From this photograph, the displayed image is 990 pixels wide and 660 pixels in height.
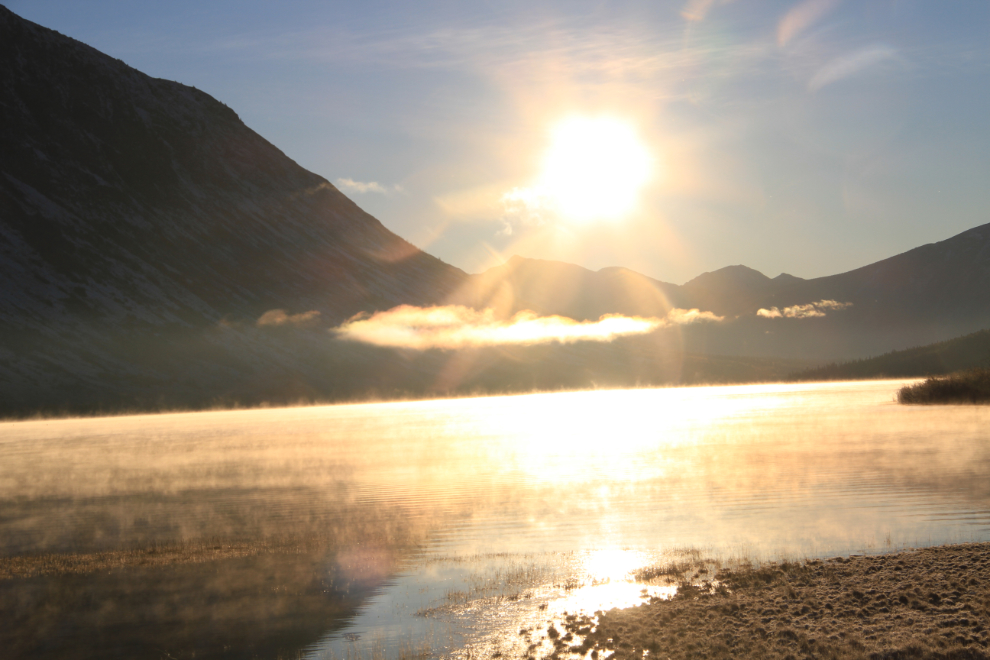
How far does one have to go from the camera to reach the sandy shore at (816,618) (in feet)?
55.5

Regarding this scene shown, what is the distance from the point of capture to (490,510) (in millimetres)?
43344

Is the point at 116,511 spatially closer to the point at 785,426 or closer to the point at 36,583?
the point at 36,583

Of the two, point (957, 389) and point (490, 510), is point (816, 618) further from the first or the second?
point (957, 389)

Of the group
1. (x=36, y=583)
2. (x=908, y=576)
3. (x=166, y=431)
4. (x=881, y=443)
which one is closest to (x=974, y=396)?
(x=881, y=443)

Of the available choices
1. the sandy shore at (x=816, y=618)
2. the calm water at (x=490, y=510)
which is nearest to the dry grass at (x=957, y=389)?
the calm water at (x=490, y=510)

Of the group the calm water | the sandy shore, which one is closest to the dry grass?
the calm water

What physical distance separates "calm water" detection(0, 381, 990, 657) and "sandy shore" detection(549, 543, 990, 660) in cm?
266

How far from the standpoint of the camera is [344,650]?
19.9 meters

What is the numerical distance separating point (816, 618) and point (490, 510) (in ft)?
84.8

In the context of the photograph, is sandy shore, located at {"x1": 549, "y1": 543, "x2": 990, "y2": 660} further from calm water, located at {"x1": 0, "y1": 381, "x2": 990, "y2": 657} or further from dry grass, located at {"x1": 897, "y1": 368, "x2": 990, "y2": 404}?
dry grass, located at {"x1": 897, "y1": 368, "x2": 990, "y2": 404}

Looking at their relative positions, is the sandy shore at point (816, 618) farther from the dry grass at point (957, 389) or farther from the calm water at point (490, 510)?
the dry grass at point (957, 389)

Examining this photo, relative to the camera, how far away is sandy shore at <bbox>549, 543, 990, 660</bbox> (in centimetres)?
1691

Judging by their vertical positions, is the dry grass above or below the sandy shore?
above

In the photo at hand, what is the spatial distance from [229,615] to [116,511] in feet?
89.2
